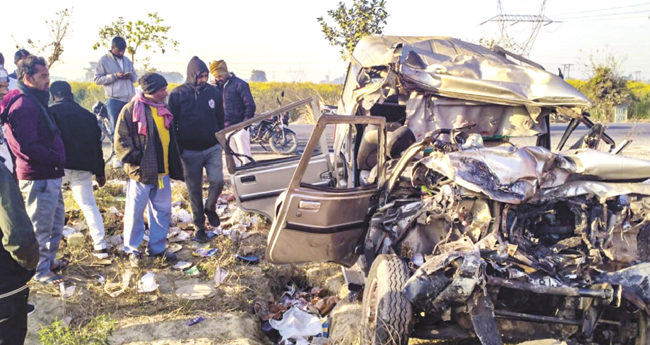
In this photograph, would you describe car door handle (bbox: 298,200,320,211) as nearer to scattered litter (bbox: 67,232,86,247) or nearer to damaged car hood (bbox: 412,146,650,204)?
damaged car hood (bbox: 412,146,650,204)

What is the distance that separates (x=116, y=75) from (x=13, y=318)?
4.76 metres

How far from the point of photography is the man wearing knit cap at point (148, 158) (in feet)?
13.9

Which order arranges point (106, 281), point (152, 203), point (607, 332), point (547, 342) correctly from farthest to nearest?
point (152, 203), point (106, 281), point (607, 332), point (547, 342)

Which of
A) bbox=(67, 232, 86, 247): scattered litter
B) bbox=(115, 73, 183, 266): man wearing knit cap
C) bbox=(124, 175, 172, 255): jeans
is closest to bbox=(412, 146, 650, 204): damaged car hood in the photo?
bbox=(115, 73, 183, 266): man wearing knit cap

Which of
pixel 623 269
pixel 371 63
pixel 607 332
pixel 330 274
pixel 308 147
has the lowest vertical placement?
pixel 330 274

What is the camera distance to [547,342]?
2.67m

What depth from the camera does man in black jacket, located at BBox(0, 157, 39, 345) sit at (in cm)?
228

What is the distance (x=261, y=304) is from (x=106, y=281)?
4.40 feet

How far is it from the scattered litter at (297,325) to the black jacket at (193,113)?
203cm

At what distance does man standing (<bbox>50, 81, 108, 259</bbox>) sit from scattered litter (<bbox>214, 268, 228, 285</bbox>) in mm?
1125

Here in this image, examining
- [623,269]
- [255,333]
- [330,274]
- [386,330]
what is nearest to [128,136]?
[255,333]

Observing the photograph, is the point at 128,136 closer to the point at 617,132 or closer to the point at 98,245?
the point at 98,245

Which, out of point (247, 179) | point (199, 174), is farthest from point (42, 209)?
point (247, 179)

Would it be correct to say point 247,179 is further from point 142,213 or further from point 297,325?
point 297,325
